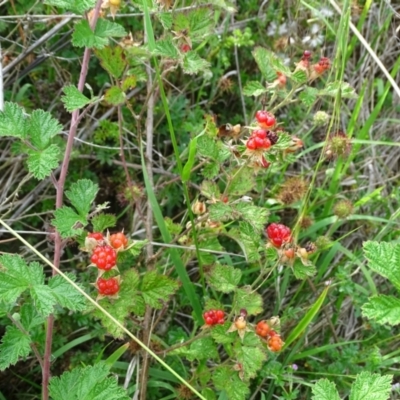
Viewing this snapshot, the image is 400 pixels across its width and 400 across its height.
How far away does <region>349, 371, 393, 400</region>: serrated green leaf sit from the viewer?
1002 millimetres

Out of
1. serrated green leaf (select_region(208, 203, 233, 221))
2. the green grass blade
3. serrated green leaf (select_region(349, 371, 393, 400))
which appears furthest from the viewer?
the green grass blade

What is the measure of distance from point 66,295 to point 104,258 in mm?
96

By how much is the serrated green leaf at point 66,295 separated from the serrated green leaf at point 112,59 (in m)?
0.47

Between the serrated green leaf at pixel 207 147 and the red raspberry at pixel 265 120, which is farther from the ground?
the red raspberry at pixel 265 120

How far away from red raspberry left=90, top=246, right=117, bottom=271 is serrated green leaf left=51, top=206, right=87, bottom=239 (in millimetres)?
54

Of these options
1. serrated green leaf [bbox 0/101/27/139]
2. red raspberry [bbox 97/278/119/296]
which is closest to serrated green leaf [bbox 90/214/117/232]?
red raspberry [bbox 97/278/119/296]

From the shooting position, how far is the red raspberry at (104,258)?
1.09m

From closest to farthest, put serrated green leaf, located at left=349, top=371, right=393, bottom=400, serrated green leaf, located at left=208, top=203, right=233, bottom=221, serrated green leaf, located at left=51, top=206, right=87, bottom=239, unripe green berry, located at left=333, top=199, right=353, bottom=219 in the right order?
serrated green leaf, located at left=349, top=371, right=393, bottom=400 → serrated green leaf, located at left=51, top=206, right=87, bottom=239 → serrated green leaf, located at left=208, top=203, right=233, bottom=221 → unripe green berry, located at left=333, top=199, right=353, bottom=219

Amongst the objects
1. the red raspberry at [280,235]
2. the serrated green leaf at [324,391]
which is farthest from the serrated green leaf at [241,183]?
the serrated green leaf at [324,391]

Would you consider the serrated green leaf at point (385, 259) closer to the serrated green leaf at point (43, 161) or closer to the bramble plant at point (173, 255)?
the bramble plant at point (173, 255)

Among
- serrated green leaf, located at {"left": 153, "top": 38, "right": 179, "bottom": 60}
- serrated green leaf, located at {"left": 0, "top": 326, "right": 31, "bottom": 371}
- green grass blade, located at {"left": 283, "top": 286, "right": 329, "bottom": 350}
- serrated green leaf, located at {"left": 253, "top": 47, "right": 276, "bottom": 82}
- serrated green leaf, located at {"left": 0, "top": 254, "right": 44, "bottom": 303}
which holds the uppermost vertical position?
serrated green leaf, located at {"left": 153, "top": 38, "right": 179, "bottom": 60}

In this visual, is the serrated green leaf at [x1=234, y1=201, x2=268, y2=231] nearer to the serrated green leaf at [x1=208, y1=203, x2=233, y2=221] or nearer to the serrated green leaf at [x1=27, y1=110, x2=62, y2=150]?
the serrated green leaf at [x1=208, y1=203, x2=233, y2=221]

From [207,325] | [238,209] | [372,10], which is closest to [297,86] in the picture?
[238,209]

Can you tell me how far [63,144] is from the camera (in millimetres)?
1758
